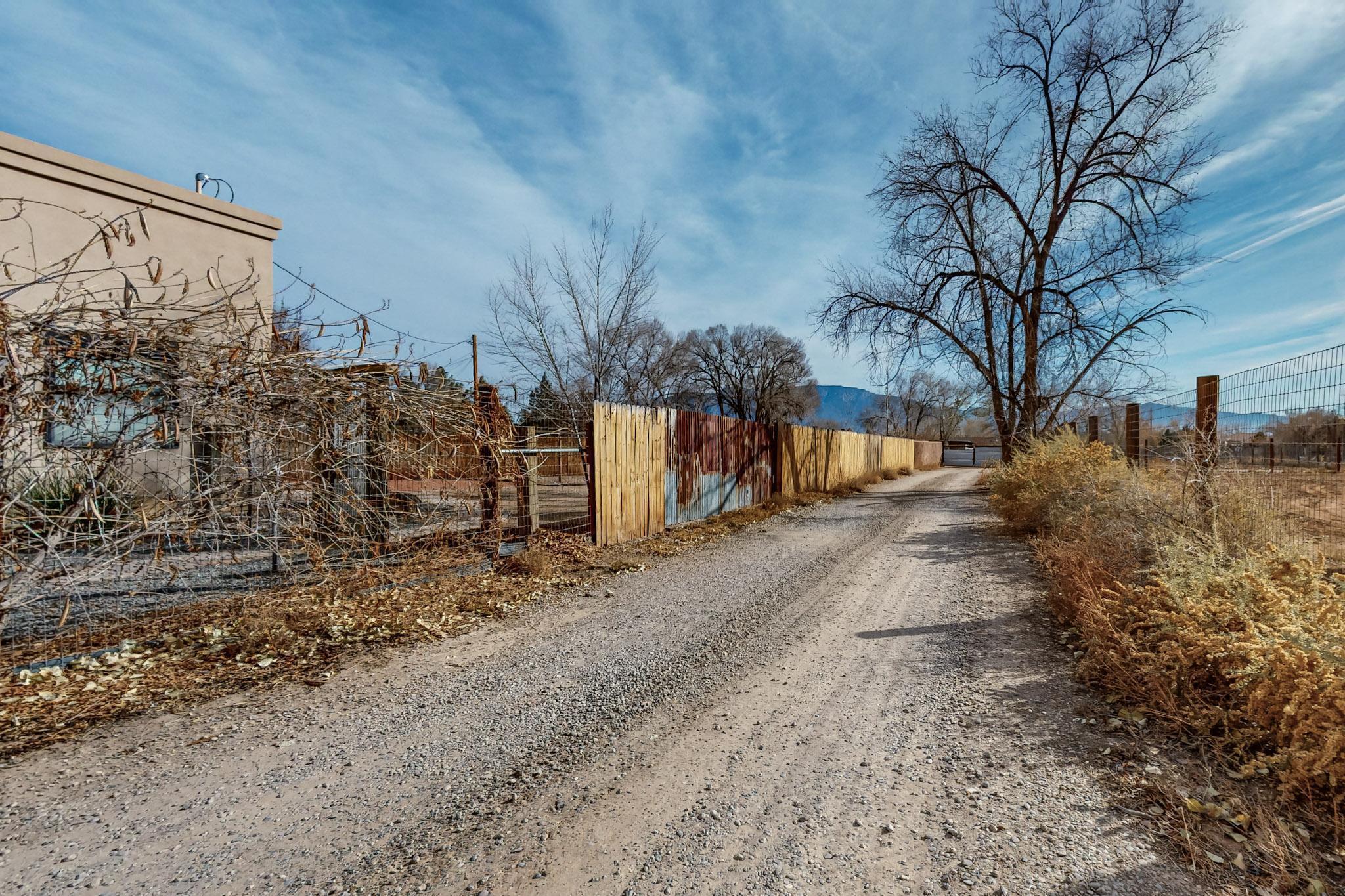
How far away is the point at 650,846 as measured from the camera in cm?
198

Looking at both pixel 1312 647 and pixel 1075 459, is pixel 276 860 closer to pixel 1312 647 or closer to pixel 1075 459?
pixel 1312 647

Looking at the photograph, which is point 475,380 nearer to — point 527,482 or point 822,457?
point 527,482

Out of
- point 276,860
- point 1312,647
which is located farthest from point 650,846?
point 1312,647

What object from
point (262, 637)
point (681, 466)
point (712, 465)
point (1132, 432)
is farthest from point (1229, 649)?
point (712, 465)

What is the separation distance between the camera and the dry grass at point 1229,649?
81.1 inches

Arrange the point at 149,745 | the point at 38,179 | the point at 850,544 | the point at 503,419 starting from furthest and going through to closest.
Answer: the point at 850,544
the point at 38,179
the point at 503,419
the point at 149,745

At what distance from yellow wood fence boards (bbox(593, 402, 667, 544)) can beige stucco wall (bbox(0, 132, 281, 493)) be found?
13.1 ft

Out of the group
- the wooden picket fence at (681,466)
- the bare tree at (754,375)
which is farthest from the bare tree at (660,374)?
the wooden picket fence at (681,466)

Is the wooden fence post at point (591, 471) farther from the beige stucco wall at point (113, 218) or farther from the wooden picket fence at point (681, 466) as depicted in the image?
the beige stucco wall at point (113, 218)

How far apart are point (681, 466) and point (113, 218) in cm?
891

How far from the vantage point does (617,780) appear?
7.84 ft

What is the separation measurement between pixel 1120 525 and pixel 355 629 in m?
6.59

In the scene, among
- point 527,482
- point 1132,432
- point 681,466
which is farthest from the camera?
point 681,466

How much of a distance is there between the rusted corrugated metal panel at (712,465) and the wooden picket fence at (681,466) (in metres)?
0.02
